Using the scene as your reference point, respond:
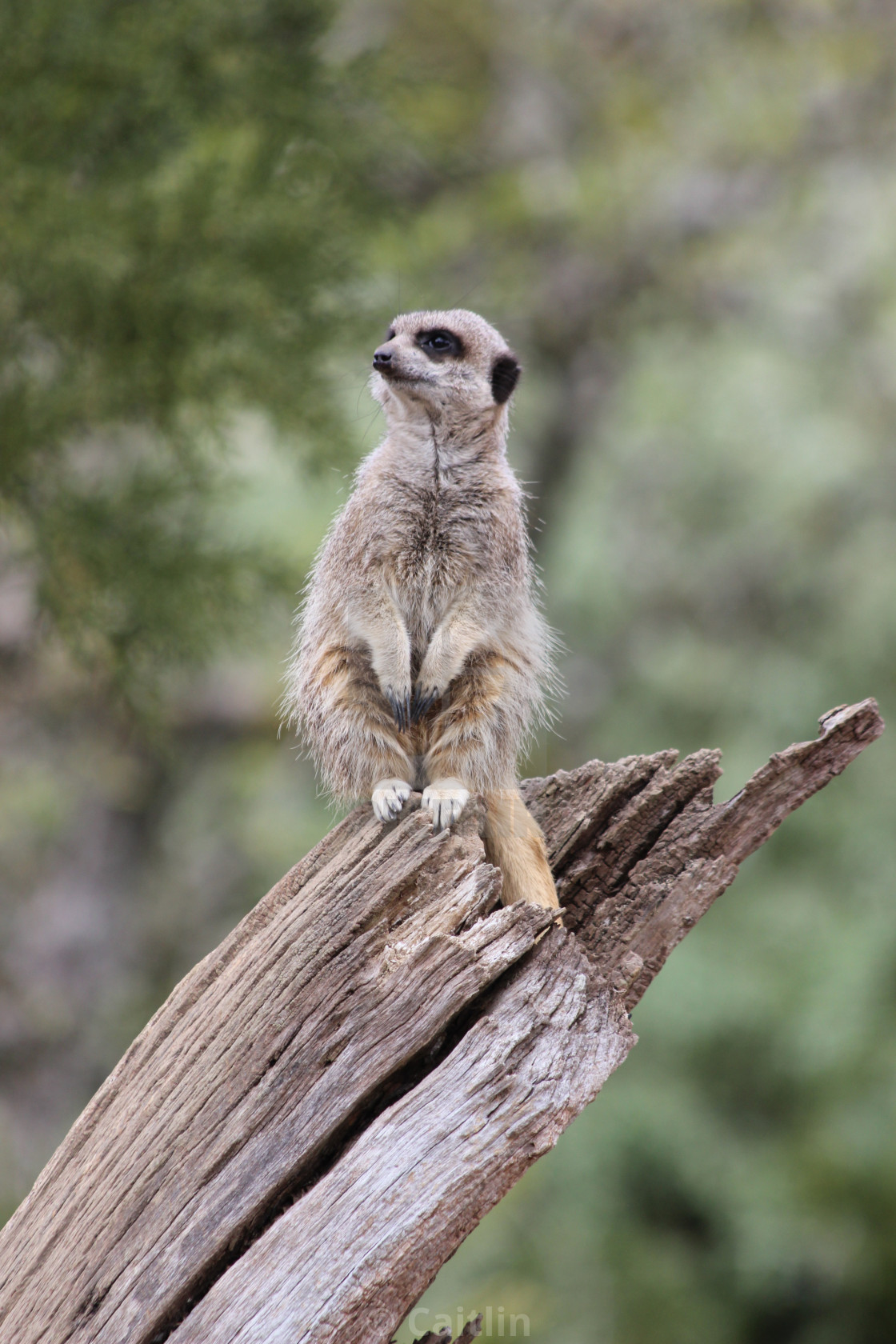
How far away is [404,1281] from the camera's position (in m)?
1.54

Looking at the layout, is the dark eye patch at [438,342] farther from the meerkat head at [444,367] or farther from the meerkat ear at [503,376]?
the meerkat ear at [503,376]

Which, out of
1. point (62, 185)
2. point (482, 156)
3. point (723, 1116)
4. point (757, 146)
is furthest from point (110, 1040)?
point (757, 146)

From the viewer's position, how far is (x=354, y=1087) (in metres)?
1.63

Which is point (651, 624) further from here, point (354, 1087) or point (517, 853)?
point (354, 1087)

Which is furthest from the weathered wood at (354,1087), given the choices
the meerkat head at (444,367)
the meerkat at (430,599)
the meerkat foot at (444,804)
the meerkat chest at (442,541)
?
the meerkat head at (444,367)

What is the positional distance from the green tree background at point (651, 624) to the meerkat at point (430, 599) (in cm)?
175

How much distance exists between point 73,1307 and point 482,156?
4.30 m

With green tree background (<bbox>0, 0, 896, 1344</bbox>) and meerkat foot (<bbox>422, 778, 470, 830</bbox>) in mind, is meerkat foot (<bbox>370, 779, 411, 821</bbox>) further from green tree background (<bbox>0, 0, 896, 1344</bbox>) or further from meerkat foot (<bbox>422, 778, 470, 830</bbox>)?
green tree background (<bbox>0, 0, 896, 1344</bbox>)

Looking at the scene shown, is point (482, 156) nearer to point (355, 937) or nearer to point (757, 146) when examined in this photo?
point (757, 146)

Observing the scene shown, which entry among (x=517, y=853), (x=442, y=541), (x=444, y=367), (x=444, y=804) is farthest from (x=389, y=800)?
(x=444, y=367)

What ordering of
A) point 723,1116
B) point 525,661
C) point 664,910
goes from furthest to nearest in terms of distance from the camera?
point 723,1116 < point 525,661 < point 664,910

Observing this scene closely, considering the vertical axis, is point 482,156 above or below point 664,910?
above

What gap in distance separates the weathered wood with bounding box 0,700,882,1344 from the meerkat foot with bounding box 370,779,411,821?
0.04 m

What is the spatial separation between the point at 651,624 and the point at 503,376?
203 inches
